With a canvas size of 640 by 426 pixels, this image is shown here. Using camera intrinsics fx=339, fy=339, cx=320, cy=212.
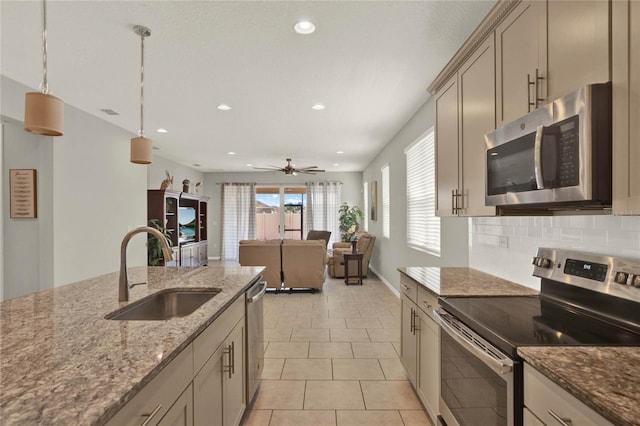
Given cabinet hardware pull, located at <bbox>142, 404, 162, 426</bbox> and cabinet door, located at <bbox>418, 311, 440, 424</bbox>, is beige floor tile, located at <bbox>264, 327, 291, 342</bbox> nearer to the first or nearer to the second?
cabinet door, located at <bbox>418, 311, 440, 424</bbox>

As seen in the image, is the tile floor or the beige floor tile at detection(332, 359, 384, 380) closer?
the tile floor

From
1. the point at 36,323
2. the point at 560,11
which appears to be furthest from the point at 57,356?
the point at 560,11

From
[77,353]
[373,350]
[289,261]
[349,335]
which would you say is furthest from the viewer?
[289,261]

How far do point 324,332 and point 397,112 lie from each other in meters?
2.80

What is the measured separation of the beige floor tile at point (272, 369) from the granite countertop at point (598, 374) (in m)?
2.19

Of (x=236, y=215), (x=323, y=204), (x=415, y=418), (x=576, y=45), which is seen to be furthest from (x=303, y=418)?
(x=236, y=215)

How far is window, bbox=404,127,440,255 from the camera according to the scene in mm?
3830

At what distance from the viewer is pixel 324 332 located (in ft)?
12.6

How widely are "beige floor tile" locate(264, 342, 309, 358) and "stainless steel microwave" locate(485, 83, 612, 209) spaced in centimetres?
238

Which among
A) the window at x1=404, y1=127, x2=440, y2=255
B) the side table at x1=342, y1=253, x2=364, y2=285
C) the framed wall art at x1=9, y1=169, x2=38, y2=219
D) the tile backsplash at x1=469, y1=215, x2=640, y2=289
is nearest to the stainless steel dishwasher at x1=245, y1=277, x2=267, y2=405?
the tile backsplash at x1=469, y1=215, x2=640, y2=289

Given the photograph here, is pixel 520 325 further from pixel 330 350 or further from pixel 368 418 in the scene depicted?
pixel 330 350

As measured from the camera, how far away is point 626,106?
1.03 metres

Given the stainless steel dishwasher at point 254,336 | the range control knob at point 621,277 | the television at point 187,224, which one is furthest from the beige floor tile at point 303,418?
the television at point 187,224

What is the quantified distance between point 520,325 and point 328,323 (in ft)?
9.90
